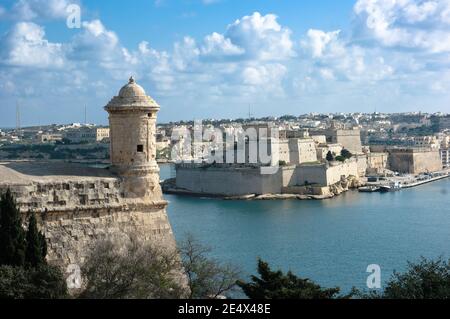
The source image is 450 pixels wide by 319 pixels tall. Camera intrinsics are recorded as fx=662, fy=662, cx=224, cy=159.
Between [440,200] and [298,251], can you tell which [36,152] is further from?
[298,251]

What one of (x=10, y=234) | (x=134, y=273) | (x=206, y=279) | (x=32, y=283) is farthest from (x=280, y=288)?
(x=10, y=234)

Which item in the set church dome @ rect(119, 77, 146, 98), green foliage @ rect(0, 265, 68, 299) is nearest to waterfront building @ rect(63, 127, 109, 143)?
church dome @ rect(119, 77, 146, 98)

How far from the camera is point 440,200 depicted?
2261 cm

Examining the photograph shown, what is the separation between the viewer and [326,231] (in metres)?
15.5

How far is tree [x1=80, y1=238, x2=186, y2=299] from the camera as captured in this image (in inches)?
171

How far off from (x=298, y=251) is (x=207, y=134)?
113 feet

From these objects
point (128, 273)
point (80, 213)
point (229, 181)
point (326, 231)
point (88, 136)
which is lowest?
point (326, 231)

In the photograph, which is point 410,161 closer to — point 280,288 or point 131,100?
point 280,288

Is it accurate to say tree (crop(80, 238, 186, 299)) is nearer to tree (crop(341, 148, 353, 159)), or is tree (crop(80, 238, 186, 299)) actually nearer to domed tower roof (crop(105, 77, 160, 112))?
domed tower roof (crop(105, 77, 160, 112))

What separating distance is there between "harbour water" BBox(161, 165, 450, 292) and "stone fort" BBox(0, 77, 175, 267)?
12.4 ft

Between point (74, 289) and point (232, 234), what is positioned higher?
point (74, 289)

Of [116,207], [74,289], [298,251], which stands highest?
[116,207]

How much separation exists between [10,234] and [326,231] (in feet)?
39.4
